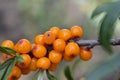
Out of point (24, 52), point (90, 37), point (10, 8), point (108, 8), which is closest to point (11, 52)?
point (24, 52)

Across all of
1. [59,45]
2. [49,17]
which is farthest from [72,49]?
[49,17]

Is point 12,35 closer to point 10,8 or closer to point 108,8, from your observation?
point 10,8

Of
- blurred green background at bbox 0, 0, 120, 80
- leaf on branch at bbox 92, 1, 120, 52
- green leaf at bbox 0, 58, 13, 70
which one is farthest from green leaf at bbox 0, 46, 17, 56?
blurred green background at bbox 0, 0, 120, 80

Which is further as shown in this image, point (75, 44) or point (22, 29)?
point (22, 29)

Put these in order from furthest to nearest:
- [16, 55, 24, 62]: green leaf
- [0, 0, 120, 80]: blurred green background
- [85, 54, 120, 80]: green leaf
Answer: [0, 0, 120, 80]: blurred green background < [16, 55, 24, 62]: green leaf < [85, 54, 120, 80]: green leaf

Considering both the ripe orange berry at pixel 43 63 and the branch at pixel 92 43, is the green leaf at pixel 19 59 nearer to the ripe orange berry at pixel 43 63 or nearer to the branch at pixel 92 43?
the ripe orange berry at pixel 43 63

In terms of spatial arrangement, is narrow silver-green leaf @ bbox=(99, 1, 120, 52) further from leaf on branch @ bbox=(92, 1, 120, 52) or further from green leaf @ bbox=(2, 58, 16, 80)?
green leaf @ bbox=(2, 58, 16, 80)

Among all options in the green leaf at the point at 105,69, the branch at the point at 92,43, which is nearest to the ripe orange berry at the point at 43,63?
the branch at the point at 92,43
